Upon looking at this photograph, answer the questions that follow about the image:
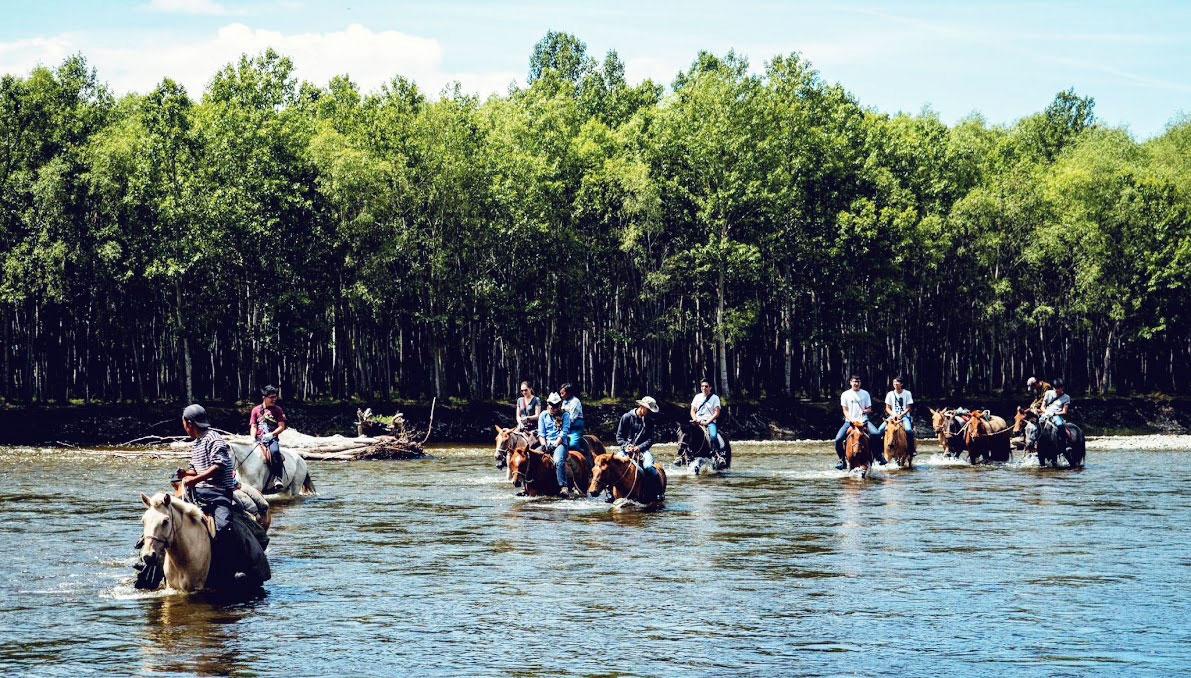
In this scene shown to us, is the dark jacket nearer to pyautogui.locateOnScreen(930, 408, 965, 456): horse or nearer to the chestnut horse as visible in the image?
the chestnut horse

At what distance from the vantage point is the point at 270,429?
28797 mm

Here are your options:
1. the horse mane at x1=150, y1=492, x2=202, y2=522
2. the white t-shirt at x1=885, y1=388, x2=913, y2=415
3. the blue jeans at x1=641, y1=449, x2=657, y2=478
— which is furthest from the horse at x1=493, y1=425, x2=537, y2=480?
the horse mane at x1=150, y1=492, x2=202, y2=522

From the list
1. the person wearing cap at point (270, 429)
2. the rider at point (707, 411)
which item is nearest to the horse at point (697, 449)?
the rider at point (707, 411)

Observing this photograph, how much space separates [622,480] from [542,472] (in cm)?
259

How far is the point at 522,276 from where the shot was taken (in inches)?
2655

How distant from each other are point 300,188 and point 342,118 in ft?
37.5

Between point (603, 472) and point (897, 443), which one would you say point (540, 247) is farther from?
point (603, 472)

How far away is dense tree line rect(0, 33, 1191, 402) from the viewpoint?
197 ft

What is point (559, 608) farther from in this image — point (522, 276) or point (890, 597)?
point (522, 276)

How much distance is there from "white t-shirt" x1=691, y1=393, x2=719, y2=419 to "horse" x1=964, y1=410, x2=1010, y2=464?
9.27m

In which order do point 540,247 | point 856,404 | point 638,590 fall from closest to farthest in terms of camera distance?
point 638,590
point 856,404
point 540,247

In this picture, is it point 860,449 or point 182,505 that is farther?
point 860,449

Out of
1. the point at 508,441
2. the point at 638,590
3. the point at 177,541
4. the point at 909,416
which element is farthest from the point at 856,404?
the point at 177,541

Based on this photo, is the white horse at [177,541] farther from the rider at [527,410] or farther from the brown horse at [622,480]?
the rider at [527,410]
